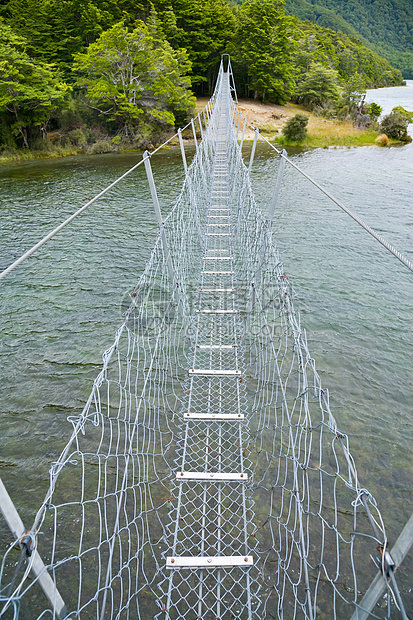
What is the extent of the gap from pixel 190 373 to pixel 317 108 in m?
22.7

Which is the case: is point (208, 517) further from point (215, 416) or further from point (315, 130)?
point (315, 130)

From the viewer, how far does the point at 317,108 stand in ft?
64.9

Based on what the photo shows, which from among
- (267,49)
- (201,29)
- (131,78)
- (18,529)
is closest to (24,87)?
(131,78)

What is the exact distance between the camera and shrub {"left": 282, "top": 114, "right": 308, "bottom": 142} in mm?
14406

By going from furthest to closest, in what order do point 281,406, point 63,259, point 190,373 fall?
point 63,259 < point 281,406 < point 190,373

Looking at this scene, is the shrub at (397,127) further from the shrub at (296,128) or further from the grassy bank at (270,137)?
the shrub at (296,128)

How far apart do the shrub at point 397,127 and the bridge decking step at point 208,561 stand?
1924 cm

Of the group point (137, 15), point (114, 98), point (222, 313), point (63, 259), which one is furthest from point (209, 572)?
point (137, 15)

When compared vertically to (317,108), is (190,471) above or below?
below

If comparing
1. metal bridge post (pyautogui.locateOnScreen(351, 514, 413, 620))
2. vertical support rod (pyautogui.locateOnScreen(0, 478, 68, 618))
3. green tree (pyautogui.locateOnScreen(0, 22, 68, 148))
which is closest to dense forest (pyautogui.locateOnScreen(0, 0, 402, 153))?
green tree (pyautogui.locateOnScreen(0, 22, 68, 148))

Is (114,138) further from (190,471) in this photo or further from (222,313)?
(190,471)

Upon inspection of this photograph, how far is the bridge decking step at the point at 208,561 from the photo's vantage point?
139cm

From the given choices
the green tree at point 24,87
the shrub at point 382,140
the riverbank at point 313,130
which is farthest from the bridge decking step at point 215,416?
the shrub at point 382,140

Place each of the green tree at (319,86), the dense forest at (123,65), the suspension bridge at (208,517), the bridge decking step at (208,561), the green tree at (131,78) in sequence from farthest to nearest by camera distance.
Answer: the green tree at (319,86) < the dense forest at (123,65) < the green tree at (131,78) < the bridge decking step at (208,561) < the suspension bridge at (208,517)
